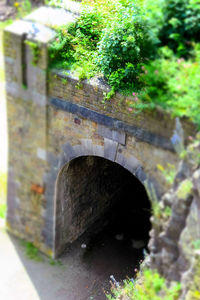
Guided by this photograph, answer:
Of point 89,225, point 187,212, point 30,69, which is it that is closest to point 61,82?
point 30,69

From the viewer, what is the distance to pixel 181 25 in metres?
6.10

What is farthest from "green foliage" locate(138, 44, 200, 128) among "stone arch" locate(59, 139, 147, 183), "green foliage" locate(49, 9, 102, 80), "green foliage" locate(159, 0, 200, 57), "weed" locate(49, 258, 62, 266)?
"weed" locate(49, 258, 62, 266)

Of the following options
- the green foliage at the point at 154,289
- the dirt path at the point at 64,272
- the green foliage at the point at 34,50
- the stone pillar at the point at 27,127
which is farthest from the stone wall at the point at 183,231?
the green foliage at the point at 34,50

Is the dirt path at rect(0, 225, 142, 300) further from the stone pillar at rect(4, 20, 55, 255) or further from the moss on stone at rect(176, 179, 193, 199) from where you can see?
the moss on stone at rect(176, 179, 193, 199)

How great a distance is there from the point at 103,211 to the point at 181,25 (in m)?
5.67

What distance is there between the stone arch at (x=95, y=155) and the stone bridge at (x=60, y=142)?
17mm

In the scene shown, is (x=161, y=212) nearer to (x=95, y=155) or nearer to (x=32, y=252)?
(x=95, y=155)

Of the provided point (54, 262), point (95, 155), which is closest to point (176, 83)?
point (95, 155)

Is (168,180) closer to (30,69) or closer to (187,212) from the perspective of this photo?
(187,212)

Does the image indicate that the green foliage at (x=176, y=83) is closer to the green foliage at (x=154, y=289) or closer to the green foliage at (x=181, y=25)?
the green foliage at (x=181, y=25)

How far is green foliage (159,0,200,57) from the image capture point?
19.7 feet

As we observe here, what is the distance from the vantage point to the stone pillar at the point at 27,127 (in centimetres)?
759

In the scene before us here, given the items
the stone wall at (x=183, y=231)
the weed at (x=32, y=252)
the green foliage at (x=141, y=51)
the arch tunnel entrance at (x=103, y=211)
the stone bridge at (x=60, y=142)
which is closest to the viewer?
the stone wall at (x=183, y=231)

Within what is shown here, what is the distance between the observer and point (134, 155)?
7184 mm
